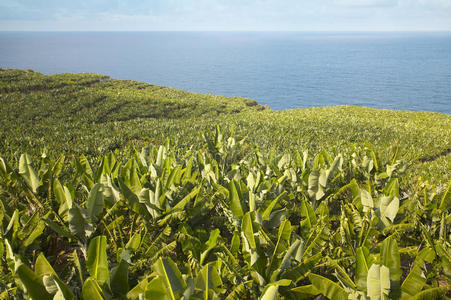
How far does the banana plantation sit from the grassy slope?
2046 mm

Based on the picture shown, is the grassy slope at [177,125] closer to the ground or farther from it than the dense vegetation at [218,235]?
closer to the ground

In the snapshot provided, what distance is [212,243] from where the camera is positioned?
2.03 metres

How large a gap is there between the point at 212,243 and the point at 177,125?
1410 centimetres

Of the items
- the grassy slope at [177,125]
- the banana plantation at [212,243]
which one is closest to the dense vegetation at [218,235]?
the banana plantation at [212,243]

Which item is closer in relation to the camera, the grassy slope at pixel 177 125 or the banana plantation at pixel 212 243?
the banana plantation at pixel 212 243

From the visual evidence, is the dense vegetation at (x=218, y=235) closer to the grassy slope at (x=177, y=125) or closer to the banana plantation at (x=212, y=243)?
the banana plantation at (x=212, y=243)

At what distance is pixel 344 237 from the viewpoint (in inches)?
85.0

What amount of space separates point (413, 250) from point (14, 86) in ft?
122

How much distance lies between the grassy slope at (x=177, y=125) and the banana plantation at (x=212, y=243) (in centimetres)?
205

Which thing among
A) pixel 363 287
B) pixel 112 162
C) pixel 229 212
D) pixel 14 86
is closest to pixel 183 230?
pixel 229 212

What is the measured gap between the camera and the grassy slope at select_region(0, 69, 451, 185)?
1012cm

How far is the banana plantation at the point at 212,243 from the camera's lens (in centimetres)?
160

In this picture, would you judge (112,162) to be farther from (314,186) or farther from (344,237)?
(344,237)

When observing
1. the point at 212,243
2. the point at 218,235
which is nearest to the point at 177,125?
the point at 218,235
